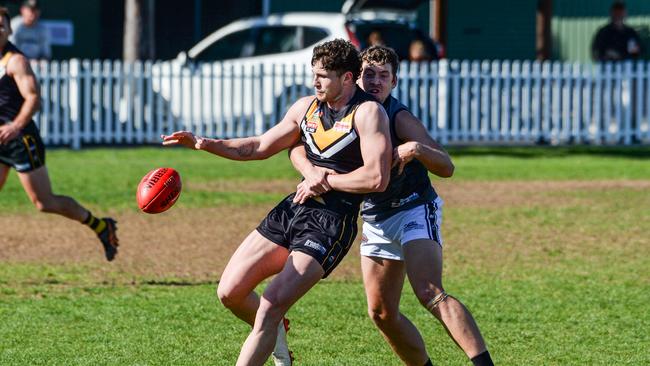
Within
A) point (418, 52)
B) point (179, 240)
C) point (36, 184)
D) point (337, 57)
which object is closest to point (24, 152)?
point (36, 184)

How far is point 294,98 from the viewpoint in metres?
21.5

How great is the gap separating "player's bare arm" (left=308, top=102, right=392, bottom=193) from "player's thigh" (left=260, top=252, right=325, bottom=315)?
1.35 ft

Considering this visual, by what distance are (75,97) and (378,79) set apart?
14.7 m

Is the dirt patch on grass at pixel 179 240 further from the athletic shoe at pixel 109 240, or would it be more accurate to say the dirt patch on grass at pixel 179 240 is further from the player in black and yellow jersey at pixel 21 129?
the player in black and yellow jersey at pixel 21 129

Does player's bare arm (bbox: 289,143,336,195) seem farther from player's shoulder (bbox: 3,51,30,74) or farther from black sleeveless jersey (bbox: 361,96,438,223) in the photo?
player's shoulder (bbox: 3,51,30,74)

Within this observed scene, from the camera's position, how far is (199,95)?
845 inches

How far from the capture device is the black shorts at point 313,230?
21.1 feet

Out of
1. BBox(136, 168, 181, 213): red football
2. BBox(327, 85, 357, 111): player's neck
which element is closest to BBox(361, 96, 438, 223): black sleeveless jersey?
BBox(327, 85, 357, 111): player's neck

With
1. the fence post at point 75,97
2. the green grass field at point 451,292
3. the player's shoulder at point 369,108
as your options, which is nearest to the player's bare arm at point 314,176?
the player's shoulder at point 369,108

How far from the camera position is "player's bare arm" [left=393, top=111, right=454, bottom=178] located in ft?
20.4

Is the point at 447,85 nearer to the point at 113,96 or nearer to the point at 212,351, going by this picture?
the point at 113,96

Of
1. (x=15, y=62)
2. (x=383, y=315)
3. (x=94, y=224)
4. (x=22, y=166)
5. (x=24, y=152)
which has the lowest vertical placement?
(x=94, y=224)

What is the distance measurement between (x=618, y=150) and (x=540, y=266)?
37.5 feet

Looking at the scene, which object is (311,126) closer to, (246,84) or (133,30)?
(246,84)
